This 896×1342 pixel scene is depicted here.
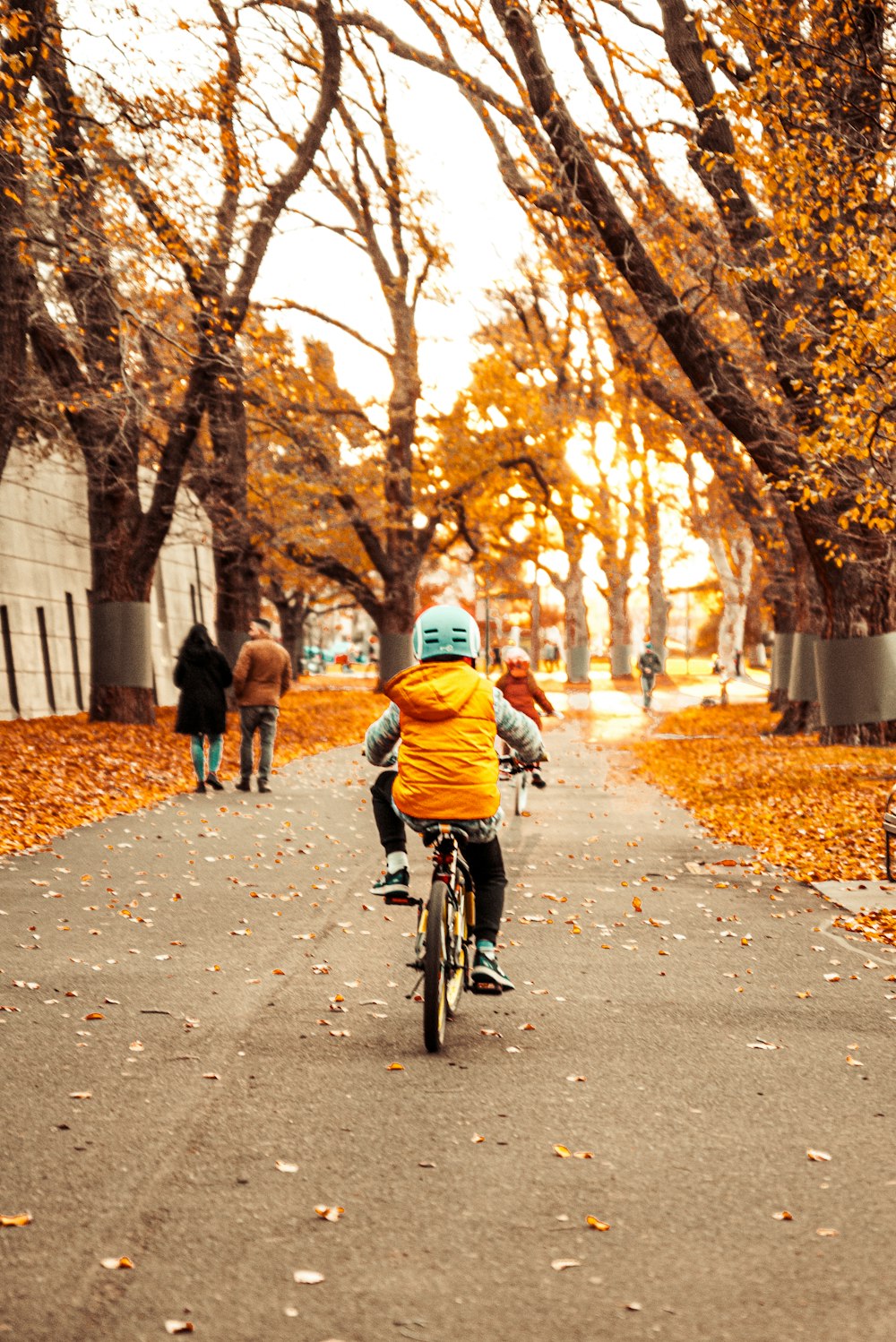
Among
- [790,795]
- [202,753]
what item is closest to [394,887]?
[790,795]

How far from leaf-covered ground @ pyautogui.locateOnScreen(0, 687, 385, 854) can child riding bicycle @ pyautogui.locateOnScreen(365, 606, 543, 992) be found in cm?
693

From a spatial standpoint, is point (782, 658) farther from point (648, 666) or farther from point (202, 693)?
point (202, 693)

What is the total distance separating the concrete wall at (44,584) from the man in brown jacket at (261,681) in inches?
373

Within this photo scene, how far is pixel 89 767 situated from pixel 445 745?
→ 13.1 meters

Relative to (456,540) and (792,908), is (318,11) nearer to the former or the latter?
(792,908)

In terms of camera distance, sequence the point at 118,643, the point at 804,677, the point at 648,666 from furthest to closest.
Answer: the point at 648,666, the point at 804,677, the point at 118,643

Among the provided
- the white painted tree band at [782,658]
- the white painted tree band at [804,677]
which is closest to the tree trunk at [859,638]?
the white painted tree band at [804,677]

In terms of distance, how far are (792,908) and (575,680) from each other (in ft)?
153

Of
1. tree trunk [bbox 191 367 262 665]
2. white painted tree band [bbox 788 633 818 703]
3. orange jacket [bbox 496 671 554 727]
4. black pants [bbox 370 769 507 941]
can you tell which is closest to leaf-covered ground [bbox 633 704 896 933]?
white painted tree band [bbox 788 633 818 703]

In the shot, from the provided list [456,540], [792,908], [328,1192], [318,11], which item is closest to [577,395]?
[456,540]

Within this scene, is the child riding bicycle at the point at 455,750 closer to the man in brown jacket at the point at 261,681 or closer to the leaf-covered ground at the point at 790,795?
the leaf-covered ground at the point at 790,795

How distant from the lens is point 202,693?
17.7m

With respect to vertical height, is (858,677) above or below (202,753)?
above

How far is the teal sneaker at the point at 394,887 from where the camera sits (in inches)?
277
